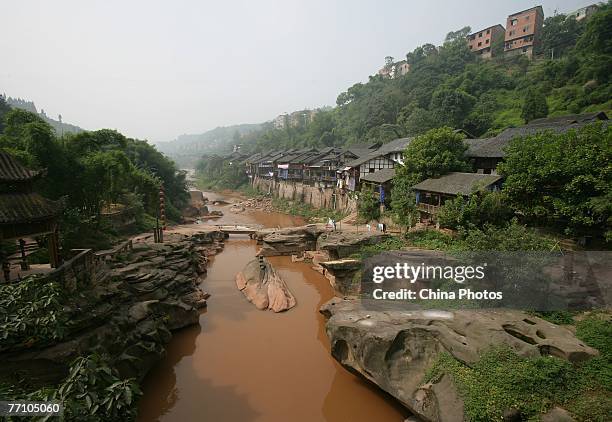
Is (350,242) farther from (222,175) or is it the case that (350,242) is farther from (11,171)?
(222,175)

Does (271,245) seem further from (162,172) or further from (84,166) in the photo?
(162,172)

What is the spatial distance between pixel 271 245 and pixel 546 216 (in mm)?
23837

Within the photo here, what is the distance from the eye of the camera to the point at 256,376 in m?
14.7

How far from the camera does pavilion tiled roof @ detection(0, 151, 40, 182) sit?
38.3 feet

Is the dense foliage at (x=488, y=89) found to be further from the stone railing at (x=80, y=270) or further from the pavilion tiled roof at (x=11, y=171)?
the pavilion tiled roof at (x=11, y=171)

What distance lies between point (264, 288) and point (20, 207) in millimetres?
14963

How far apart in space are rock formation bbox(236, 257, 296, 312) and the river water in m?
0.68

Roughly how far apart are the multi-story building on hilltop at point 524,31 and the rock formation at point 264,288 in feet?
241

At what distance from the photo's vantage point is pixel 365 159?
126ft

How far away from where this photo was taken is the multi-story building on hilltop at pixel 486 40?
7150 centimetres

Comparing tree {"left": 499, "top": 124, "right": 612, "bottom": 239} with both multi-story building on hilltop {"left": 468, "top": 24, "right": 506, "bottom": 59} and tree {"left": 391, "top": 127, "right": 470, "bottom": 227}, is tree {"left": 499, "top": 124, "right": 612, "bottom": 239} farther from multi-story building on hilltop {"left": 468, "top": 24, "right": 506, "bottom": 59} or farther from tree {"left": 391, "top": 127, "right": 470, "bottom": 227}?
multi-story building on hilltop {"left": 468, "top": 24, "right": 506, "bottom": 59}

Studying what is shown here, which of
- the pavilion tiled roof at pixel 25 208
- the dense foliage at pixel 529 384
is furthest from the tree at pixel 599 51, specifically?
the pavilion tiled roof at pixel 25 208

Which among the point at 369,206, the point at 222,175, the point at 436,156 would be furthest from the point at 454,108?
the point at 222,175

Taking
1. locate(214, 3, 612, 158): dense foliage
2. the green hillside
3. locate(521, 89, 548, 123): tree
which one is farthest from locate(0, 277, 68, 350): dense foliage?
locate(521, 89, 548, 123): tree
